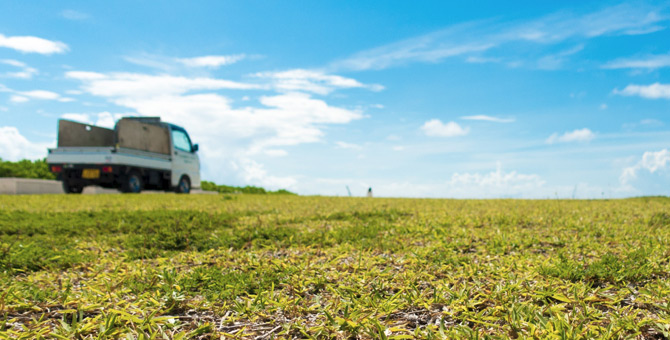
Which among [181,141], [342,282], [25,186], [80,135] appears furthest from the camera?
[181,141]

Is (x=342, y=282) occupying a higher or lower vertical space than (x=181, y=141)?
lower

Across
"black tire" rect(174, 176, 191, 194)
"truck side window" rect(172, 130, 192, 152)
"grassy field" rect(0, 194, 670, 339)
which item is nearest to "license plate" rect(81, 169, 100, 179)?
"truck side window" rect(172, 130, 192, 152)

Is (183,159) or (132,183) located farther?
(183,159)

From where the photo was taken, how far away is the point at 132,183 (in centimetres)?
1703

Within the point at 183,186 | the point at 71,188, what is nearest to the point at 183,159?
the point at 183,186

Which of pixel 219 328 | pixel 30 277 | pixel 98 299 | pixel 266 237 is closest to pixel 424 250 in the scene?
pixel 266 237

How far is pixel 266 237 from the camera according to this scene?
5465mm

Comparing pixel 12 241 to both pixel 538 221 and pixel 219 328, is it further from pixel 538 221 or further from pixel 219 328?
pixel 538 221

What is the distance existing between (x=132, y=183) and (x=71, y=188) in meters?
2.38

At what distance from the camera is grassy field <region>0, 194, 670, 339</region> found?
2.65 metres

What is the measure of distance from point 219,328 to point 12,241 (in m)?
4.30

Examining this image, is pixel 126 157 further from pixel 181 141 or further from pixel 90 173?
pixel 181 141

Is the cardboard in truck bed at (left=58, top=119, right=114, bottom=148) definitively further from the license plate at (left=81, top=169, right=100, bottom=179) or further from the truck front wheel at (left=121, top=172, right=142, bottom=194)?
the truck front wheel at (left=121, top=172, right=142, bottom=194)

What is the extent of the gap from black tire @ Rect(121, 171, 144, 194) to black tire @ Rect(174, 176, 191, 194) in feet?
7.51
